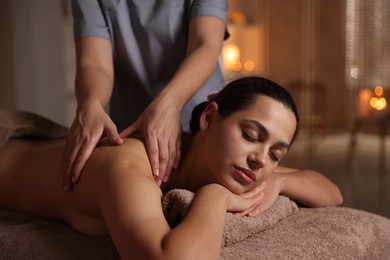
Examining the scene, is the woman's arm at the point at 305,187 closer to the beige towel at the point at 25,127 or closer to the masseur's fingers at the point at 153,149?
the masseur's fingers at the point at 153,149

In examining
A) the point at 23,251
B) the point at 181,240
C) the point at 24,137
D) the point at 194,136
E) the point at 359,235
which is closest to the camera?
the point at 181,240

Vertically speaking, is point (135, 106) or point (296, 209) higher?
point (135, 106)

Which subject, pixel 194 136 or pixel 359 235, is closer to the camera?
pixel 359 235

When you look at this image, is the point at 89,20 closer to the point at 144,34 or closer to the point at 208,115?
the point at 144,34

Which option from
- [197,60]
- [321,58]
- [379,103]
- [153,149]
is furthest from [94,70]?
[321,58]

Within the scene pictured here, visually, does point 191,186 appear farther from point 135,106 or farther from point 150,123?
point 135,106

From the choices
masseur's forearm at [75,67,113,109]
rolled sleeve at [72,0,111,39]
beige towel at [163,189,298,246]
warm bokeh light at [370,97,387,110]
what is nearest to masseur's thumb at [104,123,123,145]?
masseur's forearm at [75,67,113,109]

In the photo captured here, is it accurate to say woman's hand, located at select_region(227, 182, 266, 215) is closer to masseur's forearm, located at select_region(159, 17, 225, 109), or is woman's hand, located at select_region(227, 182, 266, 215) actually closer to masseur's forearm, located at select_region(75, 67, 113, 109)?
masseur's forearm, located at select_region(159, 17, 225, 109)

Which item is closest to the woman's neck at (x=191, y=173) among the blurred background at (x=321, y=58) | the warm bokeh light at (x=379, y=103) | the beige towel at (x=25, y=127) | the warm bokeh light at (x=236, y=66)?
the beige towel at (x=25, y=127)

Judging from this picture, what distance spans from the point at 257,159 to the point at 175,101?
1.00 ft

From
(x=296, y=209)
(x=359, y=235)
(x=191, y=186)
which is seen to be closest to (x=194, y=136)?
(x=191, y=186)

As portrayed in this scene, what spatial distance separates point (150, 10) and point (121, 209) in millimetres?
851

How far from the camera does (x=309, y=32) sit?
23.8ft

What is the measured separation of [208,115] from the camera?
4.01 feet
